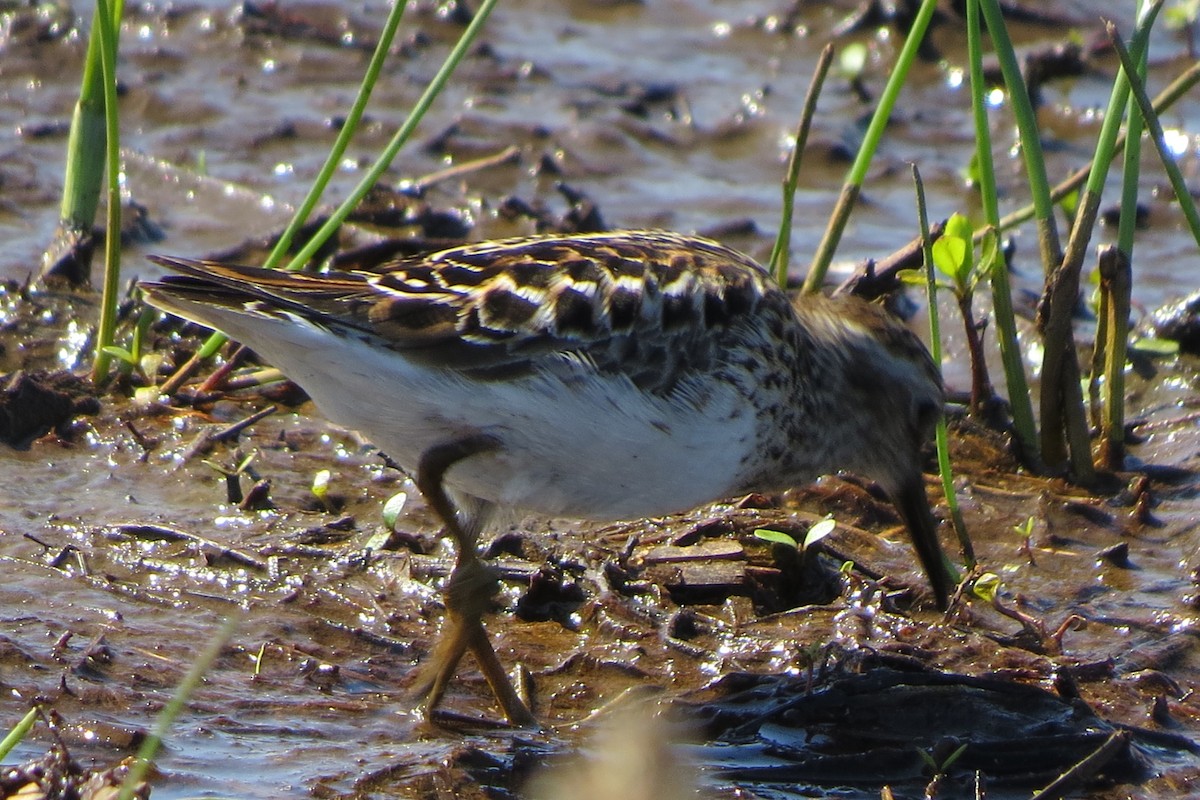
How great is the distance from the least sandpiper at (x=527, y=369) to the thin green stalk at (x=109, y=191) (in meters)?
1.35

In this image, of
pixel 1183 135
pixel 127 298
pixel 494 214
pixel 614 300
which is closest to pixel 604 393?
pixel 614 300

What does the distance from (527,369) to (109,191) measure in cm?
208

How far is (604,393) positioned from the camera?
486 cm

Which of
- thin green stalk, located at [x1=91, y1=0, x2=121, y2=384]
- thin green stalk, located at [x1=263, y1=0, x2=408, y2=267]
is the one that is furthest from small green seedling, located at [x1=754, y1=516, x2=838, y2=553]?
thin green stalk, located at [x1=91, y1=0, x2=121, y2=384]

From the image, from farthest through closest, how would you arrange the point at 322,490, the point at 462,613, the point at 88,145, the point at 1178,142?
the point at 1178,142 < the point at 88,145 < the point at 322,490 < the point at 462,613

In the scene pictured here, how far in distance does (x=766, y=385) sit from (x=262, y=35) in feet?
21.6

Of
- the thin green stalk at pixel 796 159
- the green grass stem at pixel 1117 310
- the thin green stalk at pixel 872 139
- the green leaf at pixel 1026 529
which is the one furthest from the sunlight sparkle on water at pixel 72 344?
the green grass stem at pixel 1117 310

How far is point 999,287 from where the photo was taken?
6242 mm

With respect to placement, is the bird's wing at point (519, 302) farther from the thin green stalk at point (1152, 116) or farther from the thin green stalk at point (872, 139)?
the thin green stalk at point (1152, 116)

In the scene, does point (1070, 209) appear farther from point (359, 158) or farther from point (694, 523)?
point (359, 158)

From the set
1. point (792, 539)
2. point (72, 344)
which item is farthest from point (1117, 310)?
Result: point (72, 344)

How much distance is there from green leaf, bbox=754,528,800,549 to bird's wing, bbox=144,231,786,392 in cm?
77

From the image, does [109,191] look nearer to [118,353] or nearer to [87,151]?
[118,353]

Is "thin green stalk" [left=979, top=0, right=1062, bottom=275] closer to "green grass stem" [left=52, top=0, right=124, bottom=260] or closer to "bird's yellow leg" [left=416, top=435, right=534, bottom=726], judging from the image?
"bird's yellow leg" [left=416, top=435, right=534, bottom=726]
